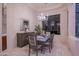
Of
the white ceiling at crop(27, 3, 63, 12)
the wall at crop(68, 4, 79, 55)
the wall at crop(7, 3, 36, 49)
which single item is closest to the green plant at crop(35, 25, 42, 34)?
the wall at crop(7, 3, 36, 49)

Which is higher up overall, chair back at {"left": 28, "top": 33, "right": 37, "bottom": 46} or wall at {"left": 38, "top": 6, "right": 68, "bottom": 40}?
wall at {"left": 38, "top": 6, "right": 68, "bottom": 40}

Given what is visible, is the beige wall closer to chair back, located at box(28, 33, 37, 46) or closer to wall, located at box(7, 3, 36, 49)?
wall, located at box(7, 3, 36, 49)

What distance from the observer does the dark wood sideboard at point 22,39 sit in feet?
6.78

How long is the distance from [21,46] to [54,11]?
73 centimetres

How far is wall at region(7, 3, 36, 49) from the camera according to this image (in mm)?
2033

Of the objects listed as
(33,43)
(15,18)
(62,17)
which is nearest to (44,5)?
(62,17)

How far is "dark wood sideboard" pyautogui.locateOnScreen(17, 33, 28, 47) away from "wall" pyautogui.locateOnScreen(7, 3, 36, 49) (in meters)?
0.06

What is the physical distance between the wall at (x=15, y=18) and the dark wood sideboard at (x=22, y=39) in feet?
0.20

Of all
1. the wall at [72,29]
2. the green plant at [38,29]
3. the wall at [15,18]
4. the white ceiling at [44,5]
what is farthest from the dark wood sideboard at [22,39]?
the wall at [72,29]

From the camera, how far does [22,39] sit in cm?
208

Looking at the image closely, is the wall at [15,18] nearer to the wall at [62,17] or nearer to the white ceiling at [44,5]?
the white ceiling at [44,5]

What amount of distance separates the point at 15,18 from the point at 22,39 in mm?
334

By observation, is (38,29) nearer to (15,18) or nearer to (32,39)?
(32,39)

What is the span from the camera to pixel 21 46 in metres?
2.08
